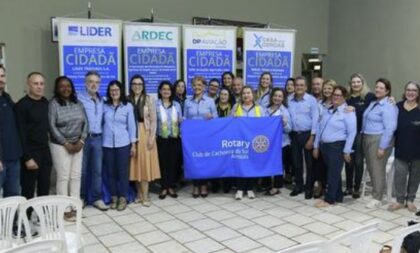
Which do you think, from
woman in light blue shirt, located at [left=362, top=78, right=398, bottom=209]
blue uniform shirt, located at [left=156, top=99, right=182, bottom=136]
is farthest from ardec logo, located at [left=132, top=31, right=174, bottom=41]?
woman in light blue shirt, located at [left=362, top=78, right=398, bottom=209]

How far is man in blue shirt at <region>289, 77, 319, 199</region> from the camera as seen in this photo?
4684mm

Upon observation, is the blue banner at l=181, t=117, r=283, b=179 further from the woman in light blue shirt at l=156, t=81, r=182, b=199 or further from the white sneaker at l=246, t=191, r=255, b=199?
the white sneaker at l=246, t=191, r=255, b=199

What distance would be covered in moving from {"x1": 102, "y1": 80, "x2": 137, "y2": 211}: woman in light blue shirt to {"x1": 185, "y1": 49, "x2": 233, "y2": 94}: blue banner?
1408mm

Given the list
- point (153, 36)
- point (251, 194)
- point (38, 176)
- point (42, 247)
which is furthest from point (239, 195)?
point (42, 247)

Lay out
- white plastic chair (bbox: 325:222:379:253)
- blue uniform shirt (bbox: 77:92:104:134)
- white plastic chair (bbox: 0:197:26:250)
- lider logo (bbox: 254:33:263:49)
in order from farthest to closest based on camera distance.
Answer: lider logo (bbox: 254:33:263:49) < blue uniform shirt (bbox: 77:92:104:134) < white plastic chair (bbox: 0:197:26:250) < white plastic chair (bbox: 325:222:379:253)

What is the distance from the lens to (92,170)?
14.3 ft

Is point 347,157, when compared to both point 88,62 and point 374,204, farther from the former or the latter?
point 88,62

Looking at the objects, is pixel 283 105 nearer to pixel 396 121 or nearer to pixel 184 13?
pixel 396 121

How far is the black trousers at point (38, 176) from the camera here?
3.76 m

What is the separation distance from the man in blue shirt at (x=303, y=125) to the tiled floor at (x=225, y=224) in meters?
0.36

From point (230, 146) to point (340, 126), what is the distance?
1.23m

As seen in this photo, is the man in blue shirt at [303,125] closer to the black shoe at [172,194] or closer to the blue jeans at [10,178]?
the black shoe at [172,194]

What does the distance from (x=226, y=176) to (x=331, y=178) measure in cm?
117

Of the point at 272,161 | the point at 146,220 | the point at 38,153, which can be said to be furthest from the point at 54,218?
the point at 272,161
